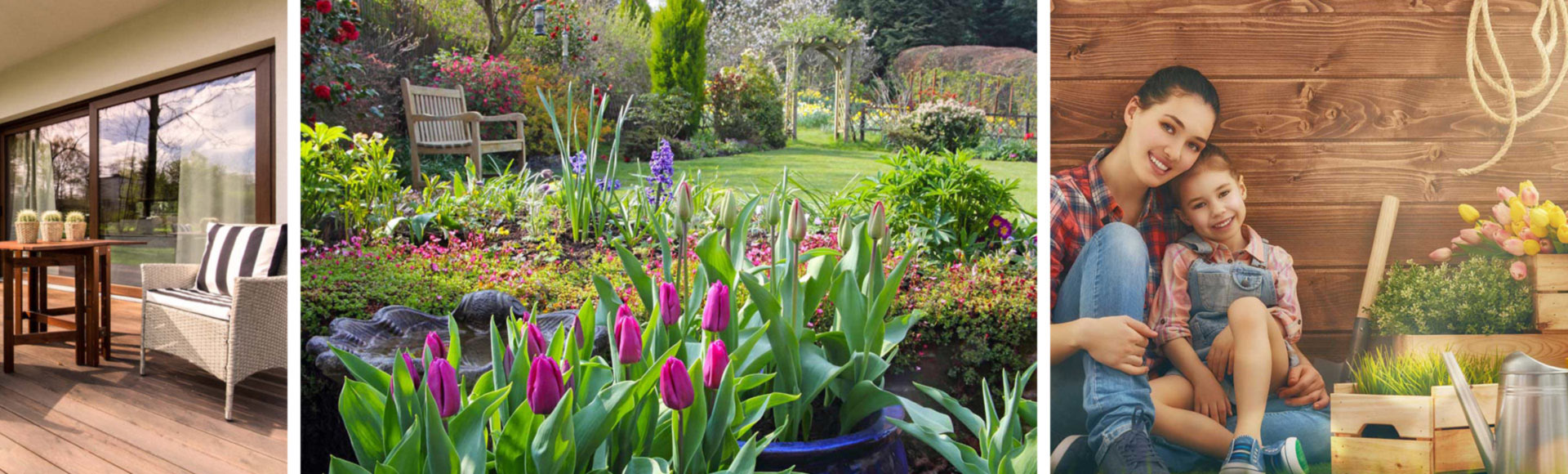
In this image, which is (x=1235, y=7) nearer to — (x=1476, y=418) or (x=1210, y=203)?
(x=1210, y=203)

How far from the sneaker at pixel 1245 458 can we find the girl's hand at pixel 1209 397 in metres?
0.09

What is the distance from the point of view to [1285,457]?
212 centimetres

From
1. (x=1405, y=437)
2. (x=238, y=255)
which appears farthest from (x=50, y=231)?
(x=1405, y=437)

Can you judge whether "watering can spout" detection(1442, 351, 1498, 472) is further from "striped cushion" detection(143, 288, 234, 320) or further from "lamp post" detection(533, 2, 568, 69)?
"striped cushion" detection(143, 288, 234, 320)

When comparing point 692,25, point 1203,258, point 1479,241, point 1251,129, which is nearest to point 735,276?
point 692,25

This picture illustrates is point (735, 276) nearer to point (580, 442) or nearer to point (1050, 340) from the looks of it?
point (580, 442)

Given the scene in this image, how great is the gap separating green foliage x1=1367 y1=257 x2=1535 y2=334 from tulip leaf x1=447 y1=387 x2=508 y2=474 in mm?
2146

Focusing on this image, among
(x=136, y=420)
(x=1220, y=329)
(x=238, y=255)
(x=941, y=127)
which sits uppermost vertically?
(x=941, y=127)

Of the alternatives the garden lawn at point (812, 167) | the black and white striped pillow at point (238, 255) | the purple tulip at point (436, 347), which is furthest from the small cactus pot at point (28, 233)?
the purple tulip at point (436, 347)

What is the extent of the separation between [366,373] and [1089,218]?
1.70 metres

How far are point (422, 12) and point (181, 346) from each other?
2.17 metres

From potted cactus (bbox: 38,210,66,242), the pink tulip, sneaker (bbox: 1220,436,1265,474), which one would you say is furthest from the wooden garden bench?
potted cactus (bbox: 38,210,66,242)

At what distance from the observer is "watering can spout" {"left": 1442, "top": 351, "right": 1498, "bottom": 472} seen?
6.86 feet

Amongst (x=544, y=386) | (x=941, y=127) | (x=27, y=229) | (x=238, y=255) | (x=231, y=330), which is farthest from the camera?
(x=27, y=229)
